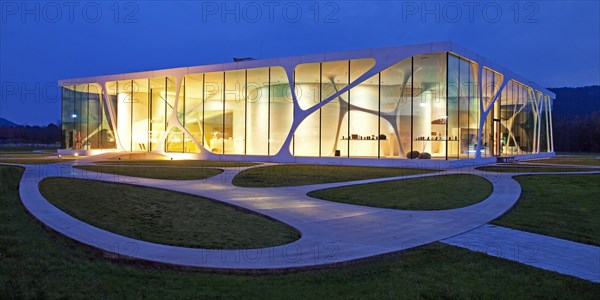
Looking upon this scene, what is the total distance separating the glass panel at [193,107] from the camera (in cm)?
3525

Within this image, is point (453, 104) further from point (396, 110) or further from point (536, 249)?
point (536, 249)

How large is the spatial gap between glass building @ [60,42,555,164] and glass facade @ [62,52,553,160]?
0.25 feet

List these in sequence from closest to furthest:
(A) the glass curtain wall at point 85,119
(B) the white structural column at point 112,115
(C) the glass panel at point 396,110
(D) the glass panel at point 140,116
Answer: (C) the glass panel at point 396,110
(D) the glass panel at point 140,116
(B) the white structural column at point 112,115
(A) the glass curtain wall at point 85,119

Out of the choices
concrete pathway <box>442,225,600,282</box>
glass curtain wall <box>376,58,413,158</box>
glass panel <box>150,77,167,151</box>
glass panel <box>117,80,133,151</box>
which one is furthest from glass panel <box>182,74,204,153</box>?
concrete pathway <box>442,225,600,282</box>

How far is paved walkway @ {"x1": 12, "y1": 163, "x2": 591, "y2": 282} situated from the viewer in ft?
20.2

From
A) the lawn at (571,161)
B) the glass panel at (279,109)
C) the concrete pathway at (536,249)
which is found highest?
the glass panel at (279,109)

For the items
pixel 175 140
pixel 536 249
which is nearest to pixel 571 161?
pixel 536 249

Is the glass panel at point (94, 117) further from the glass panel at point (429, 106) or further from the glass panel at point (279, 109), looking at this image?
the glass panel at point (429, 106)

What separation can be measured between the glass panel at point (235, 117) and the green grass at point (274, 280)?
27.6 meters

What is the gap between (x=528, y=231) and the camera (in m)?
8.80

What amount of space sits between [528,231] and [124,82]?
1499 inches

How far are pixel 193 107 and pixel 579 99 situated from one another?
410 ft

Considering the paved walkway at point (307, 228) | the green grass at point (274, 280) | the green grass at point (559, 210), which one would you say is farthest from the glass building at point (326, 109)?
the green grass at point (274, 280)

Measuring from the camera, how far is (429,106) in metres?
28.2
